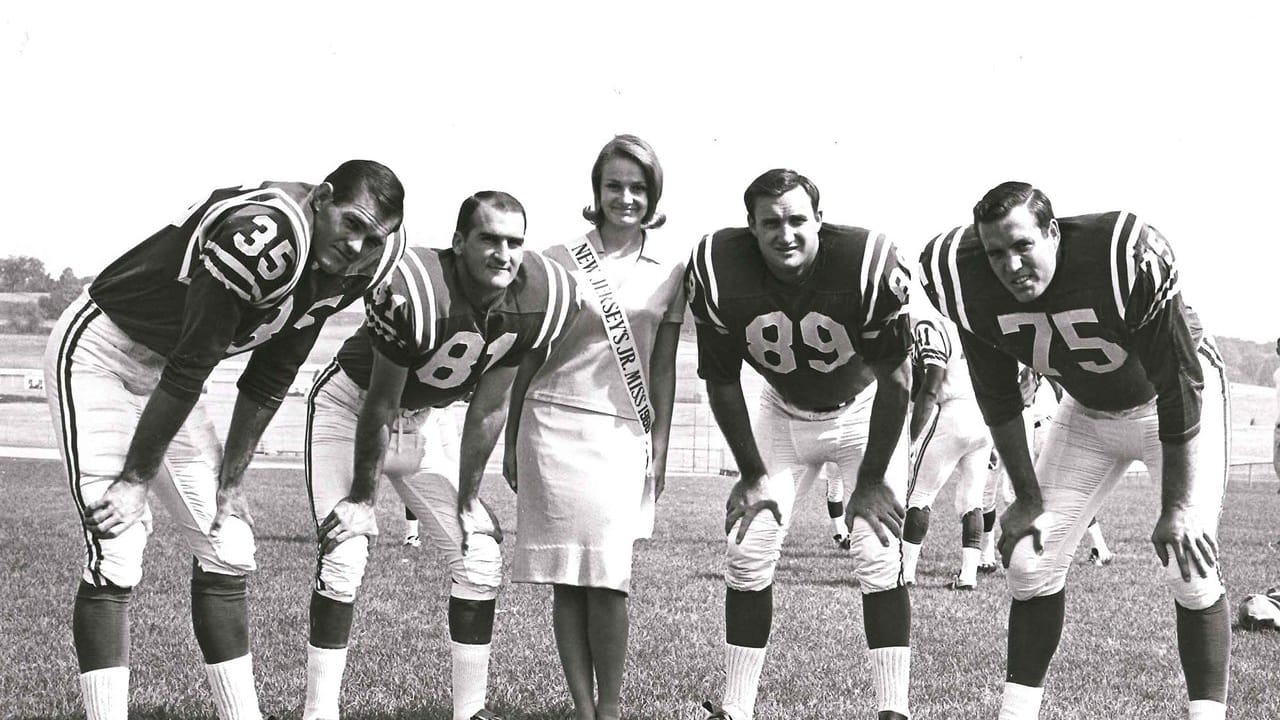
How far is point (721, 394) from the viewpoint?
459 centimetres

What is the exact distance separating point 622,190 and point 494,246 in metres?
0.61

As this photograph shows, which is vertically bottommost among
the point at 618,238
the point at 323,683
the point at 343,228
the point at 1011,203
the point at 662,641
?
the point at 662,641

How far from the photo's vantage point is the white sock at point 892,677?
443 cm

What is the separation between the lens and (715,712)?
4.66m

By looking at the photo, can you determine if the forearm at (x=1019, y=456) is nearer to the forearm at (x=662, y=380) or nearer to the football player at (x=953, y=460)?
the forearm at (x=662, y=380)

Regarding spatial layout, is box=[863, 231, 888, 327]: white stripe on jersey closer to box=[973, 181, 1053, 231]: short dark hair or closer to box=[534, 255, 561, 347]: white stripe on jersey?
box=[973, 181, 1053, 231]: short dark hair

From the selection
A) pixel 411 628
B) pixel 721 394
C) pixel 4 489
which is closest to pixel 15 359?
pixel 4 489

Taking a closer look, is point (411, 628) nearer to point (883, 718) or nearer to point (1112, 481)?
point (883, 718)

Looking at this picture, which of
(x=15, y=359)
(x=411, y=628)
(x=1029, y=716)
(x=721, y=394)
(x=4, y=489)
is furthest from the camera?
(x=15, y=359)

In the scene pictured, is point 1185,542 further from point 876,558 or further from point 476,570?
point 476,570

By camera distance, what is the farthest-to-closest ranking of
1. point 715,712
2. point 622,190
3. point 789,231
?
1. point 715,712
2. point 622,190
3. point 789,231

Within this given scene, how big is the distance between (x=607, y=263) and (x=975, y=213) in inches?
57.3

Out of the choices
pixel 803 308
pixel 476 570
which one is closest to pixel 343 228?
pixel 476 570

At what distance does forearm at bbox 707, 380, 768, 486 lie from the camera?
4566mm
